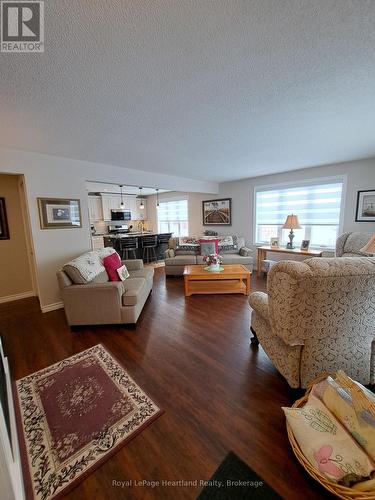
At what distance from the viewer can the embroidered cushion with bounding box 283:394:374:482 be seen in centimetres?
97

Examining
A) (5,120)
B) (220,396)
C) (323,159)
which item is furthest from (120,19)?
(323,159)

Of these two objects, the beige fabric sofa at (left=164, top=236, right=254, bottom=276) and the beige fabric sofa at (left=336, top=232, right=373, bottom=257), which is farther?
the beige fabric sofa at (left=164, top=236, right=254, bottom=276)

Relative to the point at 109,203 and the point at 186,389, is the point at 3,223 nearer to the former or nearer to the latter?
the point at 186,389

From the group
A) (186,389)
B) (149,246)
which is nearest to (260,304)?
(186,389)

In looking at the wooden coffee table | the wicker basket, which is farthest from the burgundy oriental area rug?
the wooden coffee table

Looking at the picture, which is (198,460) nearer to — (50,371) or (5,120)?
(50,371)

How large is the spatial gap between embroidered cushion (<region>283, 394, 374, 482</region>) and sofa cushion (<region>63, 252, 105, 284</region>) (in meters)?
2.51

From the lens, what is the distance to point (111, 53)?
3.98 ft

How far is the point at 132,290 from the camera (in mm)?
2803

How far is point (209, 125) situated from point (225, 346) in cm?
245

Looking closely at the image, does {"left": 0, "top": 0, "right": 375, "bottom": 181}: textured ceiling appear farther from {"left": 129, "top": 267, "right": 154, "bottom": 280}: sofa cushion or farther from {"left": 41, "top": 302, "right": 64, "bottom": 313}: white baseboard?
{"left": 41, "top": 302, "right": 64, "bottom": 313}: white baseboard

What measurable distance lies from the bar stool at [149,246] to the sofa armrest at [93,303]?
3720 mm

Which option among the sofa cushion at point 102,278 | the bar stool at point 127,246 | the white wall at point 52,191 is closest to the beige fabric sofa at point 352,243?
the sofa cushion at point 102,278

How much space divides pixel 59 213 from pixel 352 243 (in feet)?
16.4
